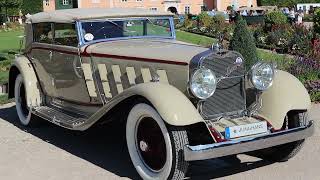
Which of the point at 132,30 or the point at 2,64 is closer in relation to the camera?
the point at 132,30

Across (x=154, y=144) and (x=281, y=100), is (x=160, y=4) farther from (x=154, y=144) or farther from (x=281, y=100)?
(x=154, y=144)

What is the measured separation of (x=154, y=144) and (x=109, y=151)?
1.35m

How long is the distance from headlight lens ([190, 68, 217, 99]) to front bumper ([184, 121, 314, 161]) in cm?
53

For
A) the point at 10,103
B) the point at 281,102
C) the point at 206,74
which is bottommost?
the point at 10,103

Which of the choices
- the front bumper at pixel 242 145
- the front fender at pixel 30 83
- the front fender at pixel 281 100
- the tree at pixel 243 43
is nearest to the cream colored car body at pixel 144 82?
the front fender at pixel 281 100

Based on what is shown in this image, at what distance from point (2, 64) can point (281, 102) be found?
32.4 feet

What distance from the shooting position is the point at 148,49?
19.2 ft

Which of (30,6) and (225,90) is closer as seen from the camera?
(225,90)

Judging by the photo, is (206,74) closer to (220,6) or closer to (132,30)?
(132,30)

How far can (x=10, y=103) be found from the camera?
9.65 m

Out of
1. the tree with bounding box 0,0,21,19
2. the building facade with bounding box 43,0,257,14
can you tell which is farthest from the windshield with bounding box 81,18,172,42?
the building facade with bounding box 43,0,257,14

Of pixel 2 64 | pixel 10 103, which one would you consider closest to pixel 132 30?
pixel 10 103

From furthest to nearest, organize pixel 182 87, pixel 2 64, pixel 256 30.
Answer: pixel 256 30, pixel 2 64, pixel 182 87

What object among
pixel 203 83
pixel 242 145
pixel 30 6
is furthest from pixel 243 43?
pixel 30 6
